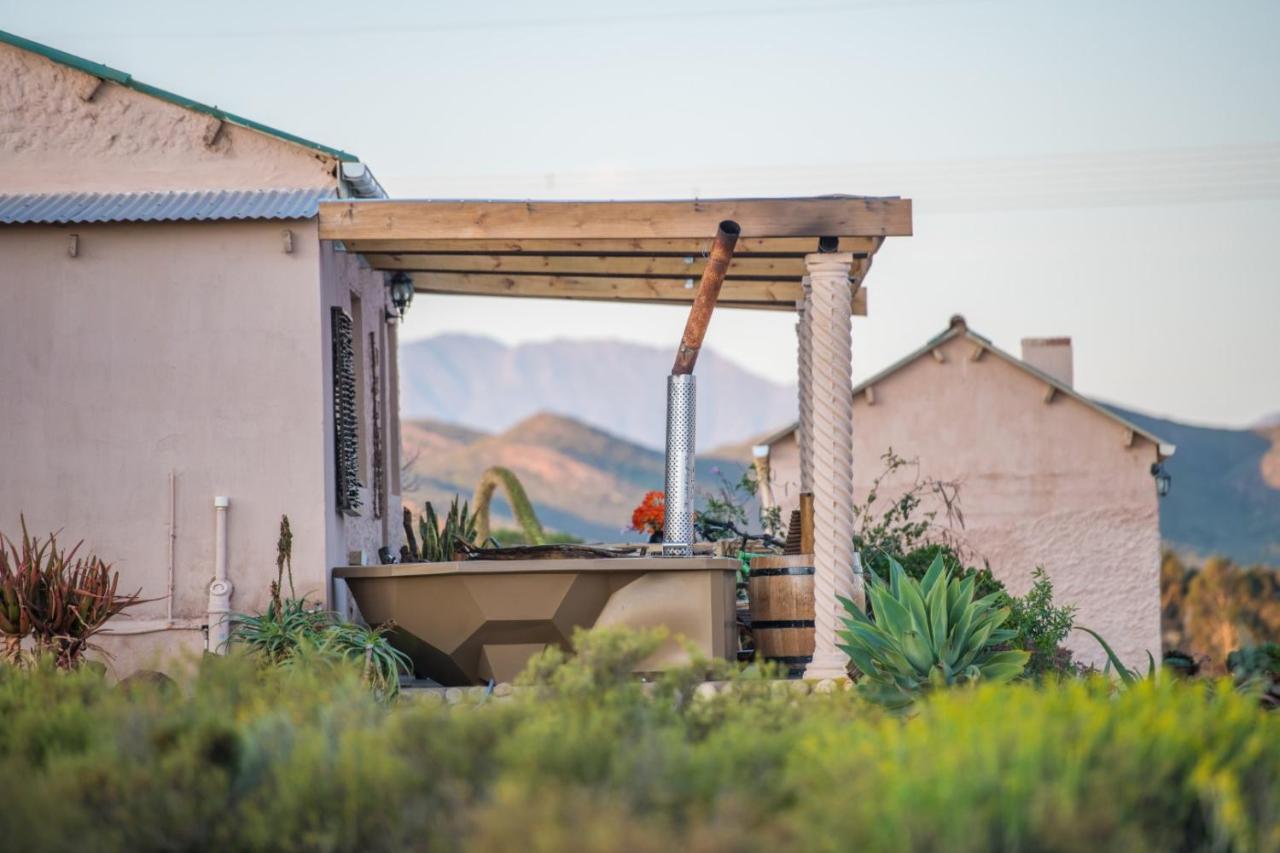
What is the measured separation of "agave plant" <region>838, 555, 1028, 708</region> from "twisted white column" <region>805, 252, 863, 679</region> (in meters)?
0.97

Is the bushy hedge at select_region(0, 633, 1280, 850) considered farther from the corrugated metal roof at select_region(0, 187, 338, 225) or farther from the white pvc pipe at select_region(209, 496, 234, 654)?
the corrugated metal roof at select_region(0, 187, 338, 225)

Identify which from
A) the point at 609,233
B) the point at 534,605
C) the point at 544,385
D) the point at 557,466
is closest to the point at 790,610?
the point at 534,605

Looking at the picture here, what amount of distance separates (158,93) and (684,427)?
413 cm

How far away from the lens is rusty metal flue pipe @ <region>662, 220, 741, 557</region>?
10.2 meters

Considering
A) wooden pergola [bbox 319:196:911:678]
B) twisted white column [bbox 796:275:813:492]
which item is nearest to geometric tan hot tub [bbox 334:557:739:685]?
wooden pergola [bbox 319:196:911:678]

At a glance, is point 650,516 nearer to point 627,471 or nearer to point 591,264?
point 591,264

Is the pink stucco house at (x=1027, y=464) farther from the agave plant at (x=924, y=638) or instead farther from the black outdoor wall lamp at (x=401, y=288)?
the agave plant at (x=924, y=638)

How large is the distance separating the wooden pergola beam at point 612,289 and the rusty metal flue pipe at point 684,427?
1.92 metres

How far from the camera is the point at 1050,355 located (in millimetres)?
28250

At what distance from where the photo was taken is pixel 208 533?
10.1m

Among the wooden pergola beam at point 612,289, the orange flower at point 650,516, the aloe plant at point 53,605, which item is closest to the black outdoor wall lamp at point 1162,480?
the wooden pergola beam at point 612,289

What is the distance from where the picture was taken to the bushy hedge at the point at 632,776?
4.04m

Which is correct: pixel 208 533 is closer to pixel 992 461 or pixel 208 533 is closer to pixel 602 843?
pixel 602 843

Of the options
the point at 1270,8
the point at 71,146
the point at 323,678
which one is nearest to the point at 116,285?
the point at 71,146
